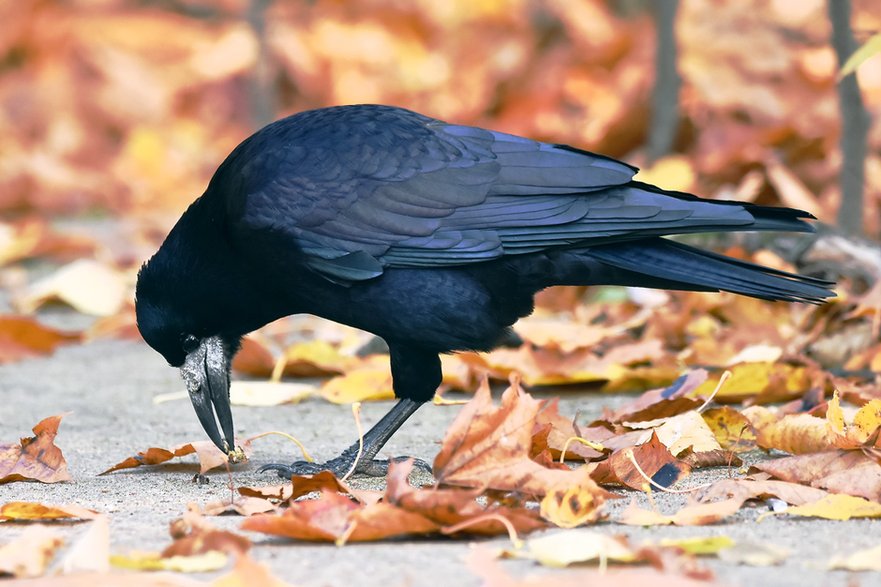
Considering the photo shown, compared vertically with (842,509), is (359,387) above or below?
above

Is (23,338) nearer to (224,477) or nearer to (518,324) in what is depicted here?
(518,324)

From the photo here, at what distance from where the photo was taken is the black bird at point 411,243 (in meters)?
3.44

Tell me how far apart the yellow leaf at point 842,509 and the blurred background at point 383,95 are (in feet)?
8.50

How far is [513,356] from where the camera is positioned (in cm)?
432

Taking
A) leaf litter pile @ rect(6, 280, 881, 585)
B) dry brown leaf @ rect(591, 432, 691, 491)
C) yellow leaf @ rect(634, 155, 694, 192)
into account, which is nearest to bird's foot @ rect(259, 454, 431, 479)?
leaf litter pile @ rect(6, 280, 881, 585)

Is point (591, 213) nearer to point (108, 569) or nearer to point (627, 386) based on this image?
point (627, 386)

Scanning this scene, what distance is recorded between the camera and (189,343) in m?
3.69

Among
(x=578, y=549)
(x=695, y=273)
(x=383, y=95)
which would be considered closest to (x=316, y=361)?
(x=695, y=273)

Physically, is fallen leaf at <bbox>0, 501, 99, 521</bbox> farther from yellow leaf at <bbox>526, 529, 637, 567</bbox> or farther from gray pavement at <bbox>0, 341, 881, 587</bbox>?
yellow leaf at <bbox>526, 529, 637, 567</bbox>

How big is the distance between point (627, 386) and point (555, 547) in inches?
81.8

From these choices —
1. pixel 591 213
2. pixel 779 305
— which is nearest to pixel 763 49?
pixel 779 305

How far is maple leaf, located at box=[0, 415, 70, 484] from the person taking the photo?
3.13 m

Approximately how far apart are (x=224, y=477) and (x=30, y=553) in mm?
1045

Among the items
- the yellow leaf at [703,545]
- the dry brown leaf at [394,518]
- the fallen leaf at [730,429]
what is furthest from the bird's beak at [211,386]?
the yellow leaf at [703,545]
